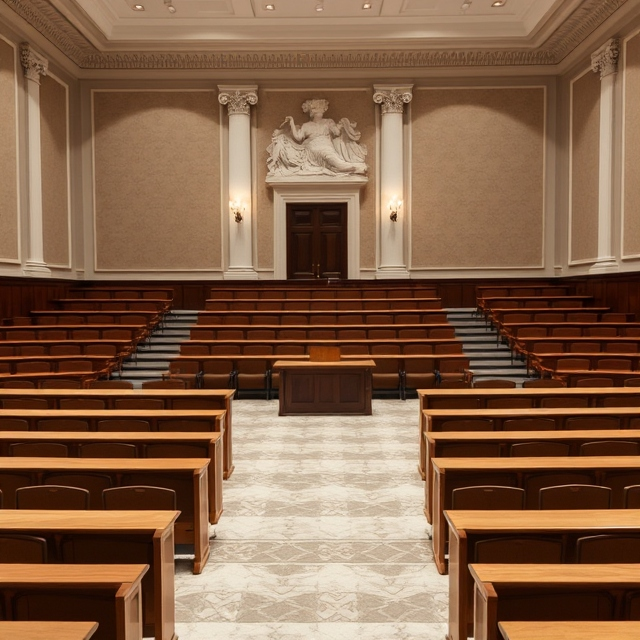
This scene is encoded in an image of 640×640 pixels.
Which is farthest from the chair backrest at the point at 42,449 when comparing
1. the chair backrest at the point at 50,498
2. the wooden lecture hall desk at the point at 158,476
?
the chair backrest at the point at 50,498

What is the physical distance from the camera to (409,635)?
10.9ft

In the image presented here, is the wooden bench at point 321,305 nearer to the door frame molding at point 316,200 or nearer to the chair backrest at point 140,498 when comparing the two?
the door frame molding at point 316,200

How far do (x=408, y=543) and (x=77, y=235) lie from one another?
1240 cm

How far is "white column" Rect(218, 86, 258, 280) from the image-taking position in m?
14.6

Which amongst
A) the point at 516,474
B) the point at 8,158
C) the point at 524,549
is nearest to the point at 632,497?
the point at 516,474

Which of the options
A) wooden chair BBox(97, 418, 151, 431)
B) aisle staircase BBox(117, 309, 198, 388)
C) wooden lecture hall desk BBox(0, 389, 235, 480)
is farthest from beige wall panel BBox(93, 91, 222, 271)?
wooden chair BBox(97, 418, 151, 431)

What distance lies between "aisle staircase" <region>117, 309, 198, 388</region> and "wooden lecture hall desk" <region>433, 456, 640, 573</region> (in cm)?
655

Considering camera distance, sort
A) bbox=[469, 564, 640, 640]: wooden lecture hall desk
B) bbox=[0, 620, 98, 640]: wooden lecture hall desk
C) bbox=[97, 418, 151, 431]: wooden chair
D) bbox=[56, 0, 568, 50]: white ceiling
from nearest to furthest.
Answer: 1. bbox=[0, 620, 98, 640]: wooden lecture hall desk
2. bbox=[469, 564, 640, 640]: wooden lecture hall desk
3. bbox=[97, 418, 151, 431]: wooden chair
4. bbox=[56, 0, 568, 50]: white ceiling

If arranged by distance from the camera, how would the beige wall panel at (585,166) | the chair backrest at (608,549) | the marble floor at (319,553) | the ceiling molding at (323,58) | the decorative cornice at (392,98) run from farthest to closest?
1. the decorative cornice at (392,98)
2. the ceiling molding at (323,58)
3. the beige wall panel at (585,166)
4. the marble floor at (319,553)
5. the chair backrest at (608,549)

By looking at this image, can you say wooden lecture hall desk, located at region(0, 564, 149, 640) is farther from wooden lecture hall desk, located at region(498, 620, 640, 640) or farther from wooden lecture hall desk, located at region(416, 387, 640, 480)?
wooden lecture hall desk, located at region(416, 387, 640, 480)

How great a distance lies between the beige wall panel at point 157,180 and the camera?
14867 mm

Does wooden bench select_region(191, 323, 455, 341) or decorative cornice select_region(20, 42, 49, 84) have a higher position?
Answer: decorative cornice select_region(20, 42, 49, 84)

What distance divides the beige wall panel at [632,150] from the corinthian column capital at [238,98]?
7.37 m

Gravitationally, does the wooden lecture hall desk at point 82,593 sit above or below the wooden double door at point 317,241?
below
